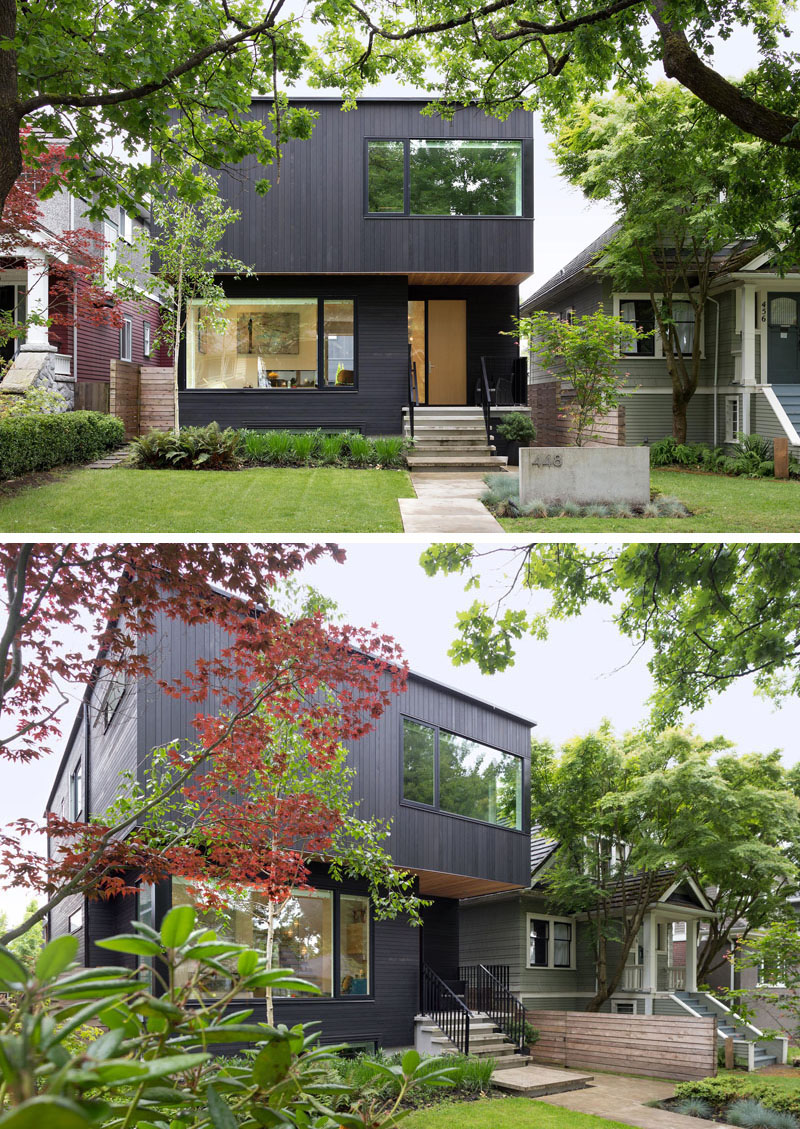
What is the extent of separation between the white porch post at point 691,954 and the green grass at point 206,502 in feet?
33.8

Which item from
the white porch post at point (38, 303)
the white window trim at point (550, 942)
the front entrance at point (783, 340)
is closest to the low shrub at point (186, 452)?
the white porch post at point (38, 303)

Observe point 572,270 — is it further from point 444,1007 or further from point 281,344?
point 444,1007

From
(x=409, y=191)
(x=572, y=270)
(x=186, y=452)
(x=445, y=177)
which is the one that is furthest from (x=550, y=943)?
(x=572, y=270)

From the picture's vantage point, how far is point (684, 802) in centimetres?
1436

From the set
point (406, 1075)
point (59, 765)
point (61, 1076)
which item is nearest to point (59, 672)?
point (406, 1075)

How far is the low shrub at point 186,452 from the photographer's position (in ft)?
43.8

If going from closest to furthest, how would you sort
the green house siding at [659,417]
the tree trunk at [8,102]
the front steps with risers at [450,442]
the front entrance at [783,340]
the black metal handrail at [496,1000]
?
the tree trunk at [8,102]
the black metal handrail at [496,1000]
the front steps with risers at [450,442]
the green house siding at [659,417]
the front entrance at [783,340]

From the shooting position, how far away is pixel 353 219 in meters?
15.9

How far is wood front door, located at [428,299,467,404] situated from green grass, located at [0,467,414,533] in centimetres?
646

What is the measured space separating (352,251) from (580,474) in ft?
24.9

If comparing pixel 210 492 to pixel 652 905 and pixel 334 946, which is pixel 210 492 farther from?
pixel 652 905

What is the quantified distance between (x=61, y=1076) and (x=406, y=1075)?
3.17ft

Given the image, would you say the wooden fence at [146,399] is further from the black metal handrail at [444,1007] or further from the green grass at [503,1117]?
the green grass at [503,1117]

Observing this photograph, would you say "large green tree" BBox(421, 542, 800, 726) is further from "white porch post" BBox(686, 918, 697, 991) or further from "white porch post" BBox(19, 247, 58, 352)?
"white porch post" BBox(686, 918, 697, 991)
